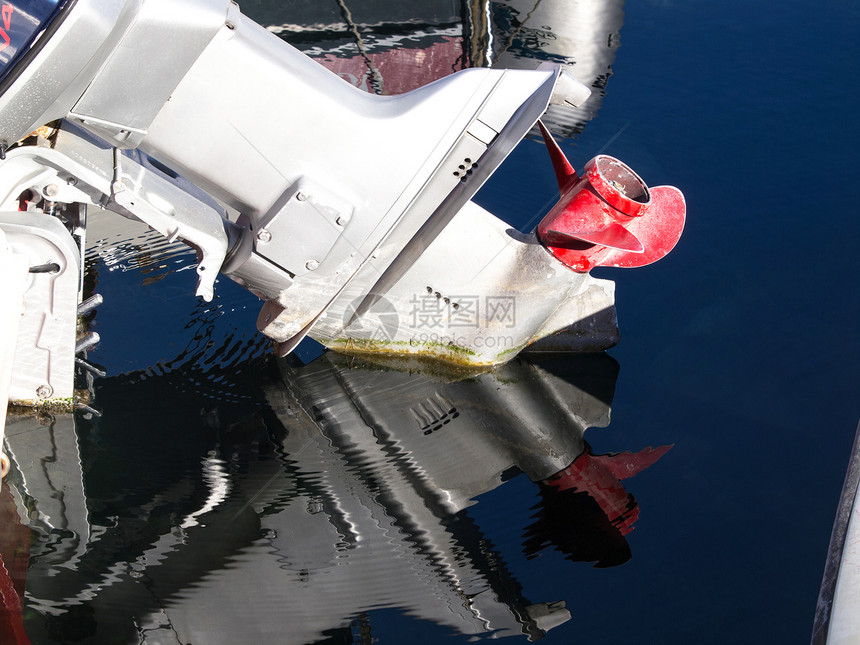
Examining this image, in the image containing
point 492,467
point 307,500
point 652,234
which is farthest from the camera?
point 652,234

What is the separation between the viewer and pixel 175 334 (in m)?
2.71

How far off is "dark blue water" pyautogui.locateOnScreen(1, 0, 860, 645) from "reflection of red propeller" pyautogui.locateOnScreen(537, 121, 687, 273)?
345 mm

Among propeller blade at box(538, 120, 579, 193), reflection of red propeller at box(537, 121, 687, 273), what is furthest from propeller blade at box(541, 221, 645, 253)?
propeller blade at box(538, 120, 579, 193)

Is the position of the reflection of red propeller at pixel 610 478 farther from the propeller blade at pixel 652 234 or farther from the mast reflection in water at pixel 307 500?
the propeller blade at pixel 652 234

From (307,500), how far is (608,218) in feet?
3.40

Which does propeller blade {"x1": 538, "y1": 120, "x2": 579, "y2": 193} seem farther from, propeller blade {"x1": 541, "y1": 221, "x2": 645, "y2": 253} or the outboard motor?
propeller blade {"x1": 541, "y1": 221, "x2": 645, "y2": 253}

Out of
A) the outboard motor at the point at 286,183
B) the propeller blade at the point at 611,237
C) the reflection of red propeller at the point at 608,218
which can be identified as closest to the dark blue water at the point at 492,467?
the outboard motor at the point at 286,183

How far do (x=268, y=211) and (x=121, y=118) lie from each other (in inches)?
15.2

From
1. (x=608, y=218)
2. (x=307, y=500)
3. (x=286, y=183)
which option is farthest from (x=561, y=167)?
(x=307, y=500)

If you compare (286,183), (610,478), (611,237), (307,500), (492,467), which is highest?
(611,237)

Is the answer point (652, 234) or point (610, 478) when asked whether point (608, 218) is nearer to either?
point (652, 234)

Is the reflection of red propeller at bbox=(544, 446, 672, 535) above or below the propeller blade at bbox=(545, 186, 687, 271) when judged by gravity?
below

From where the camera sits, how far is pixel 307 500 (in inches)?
88.3

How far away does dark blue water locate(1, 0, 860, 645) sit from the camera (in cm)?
195
